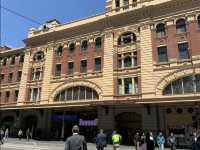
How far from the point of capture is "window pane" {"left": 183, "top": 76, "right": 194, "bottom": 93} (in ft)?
84.4

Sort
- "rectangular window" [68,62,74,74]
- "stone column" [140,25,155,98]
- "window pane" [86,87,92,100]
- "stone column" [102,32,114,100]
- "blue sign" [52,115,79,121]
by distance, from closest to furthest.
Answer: "stone column" [140,25,155,98], "stone column" [102,32,114,100], "window pane" [86,87,92,100], "blue sign" [52,115,79,121], "rectangular window" [68,62,74,74]

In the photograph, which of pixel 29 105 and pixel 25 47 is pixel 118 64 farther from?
pixel 25 47

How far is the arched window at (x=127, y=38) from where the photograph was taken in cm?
3136

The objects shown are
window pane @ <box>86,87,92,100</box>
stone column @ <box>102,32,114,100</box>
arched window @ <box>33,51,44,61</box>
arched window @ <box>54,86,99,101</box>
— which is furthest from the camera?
arched window @ <box>33,51,44,61</box>

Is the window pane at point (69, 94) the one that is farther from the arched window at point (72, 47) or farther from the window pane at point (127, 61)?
the window pane at point (127, 61)

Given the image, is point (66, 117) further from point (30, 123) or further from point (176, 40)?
point (176, 40)

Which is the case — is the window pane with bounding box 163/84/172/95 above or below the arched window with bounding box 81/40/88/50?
below

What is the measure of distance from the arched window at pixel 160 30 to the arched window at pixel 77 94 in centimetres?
1022

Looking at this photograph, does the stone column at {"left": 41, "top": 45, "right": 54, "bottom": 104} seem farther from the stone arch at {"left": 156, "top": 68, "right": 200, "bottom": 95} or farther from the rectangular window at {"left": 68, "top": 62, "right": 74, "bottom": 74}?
the stone arch at {"left": 156, "top": 68, "right": 200, "bottom": 95}

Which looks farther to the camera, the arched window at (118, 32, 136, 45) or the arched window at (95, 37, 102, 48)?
the arched window at (95, 37, 102, 48)

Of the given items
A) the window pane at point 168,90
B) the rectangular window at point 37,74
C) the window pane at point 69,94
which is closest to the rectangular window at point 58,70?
the window pane at point 69,94

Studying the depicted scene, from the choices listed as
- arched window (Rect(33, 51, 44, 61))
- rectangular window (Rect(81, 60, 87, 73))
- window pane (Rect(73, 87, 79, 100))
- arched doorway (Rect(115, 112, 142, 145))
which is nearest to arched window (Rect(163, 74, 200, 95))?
arched doorway (Rect(115, 112, 142, 145))

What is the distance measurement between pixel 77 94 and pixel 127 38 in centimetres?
949

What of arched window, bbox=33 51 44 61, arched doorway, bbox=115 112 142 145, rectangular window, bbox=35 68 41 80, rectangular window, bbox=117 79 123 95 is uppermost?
arched window, bbox=33 51 44 61
